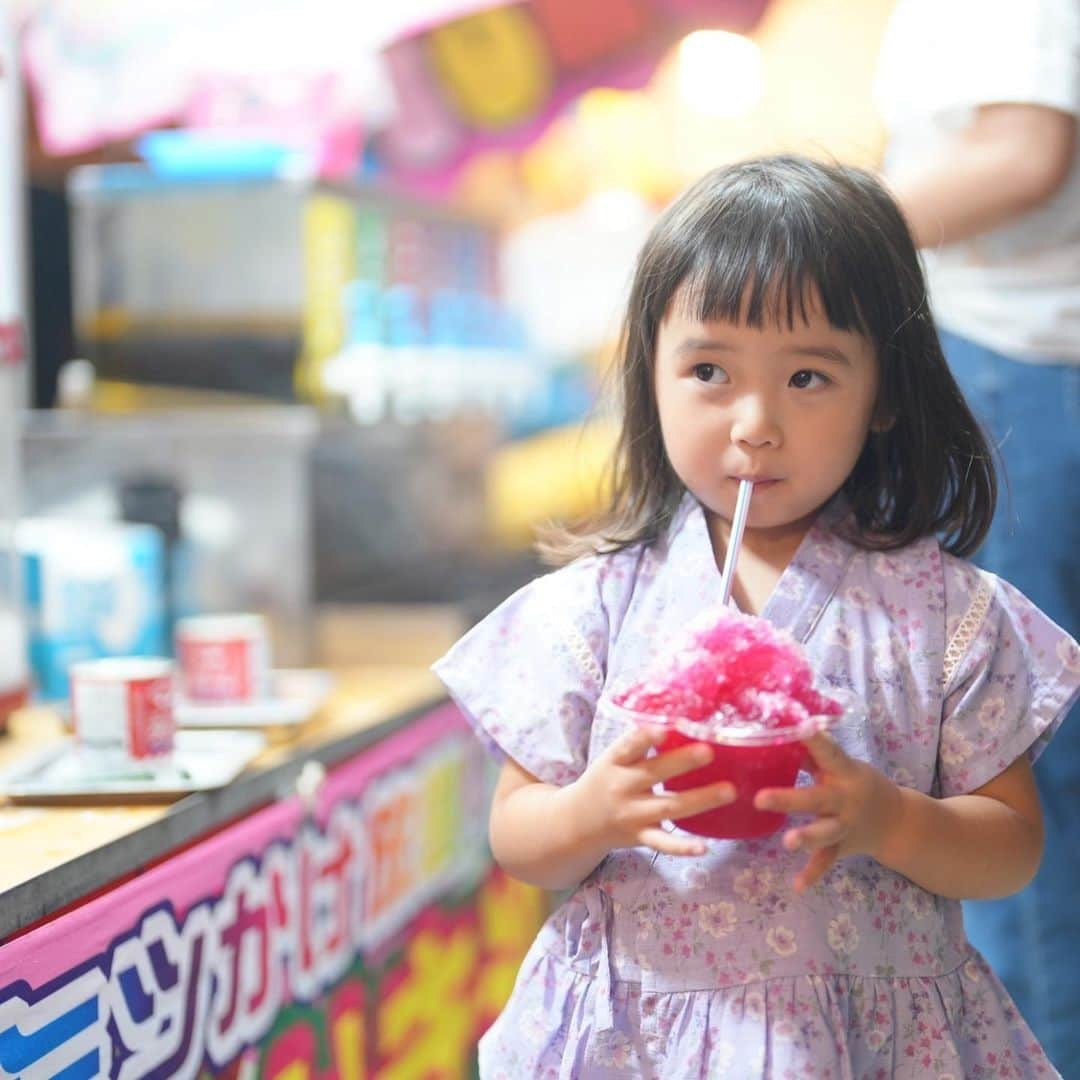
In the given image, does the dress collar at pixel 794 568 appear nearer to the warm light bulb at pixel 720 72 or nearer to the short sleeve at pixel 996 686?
the short sleeve at pixel 996 686

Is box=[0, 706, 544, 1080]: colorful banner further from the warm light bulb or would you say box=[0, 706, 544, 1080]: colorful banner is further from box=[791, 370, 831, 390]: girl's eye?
the warm light bulb

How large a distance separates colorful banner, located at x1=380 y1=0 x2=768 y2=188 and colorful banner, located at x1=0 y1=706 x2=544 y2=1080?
7.64ft

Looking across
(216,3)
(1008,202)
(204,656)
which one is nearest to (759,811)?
(1008,202)

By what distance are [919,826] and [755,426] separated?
13.3 inches

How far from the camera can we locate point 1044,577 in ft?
5.94

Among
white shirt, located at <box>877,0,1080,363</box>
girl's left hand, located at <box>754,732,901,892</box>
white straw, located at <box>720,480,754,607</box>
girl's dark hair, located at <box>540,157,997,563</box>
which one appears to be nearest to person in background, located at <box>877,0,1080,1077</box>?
white shirt, located at <box>877,0,1080,363</box>

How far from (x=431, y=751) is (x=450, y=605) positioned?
0.49 metres

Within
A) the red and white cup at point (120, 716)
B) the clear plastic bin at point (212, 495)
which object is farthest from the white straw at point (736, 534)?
the clear plastic bin at point (212, 495)

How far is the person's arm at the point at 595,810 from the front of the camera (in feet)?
3.47

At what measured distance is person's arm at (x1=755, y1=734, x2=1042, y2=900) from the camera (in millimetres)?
1068

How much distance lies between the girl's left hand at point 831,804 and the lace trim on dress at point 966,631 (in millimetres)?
171

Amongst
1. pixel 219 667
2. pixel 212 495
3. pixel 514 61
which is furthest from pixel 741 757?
pixel 514 61

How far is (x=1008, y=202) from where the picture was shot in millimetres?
1676

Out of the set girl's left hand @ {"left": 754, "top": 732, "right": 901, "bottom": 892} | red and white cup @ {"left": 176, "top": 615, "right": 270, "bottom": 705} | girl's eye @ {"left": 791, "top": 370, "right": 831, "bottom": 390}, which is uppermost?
girl's eye @ {"left": 791, "top": 370, "right": 831, "bottom": 390}
